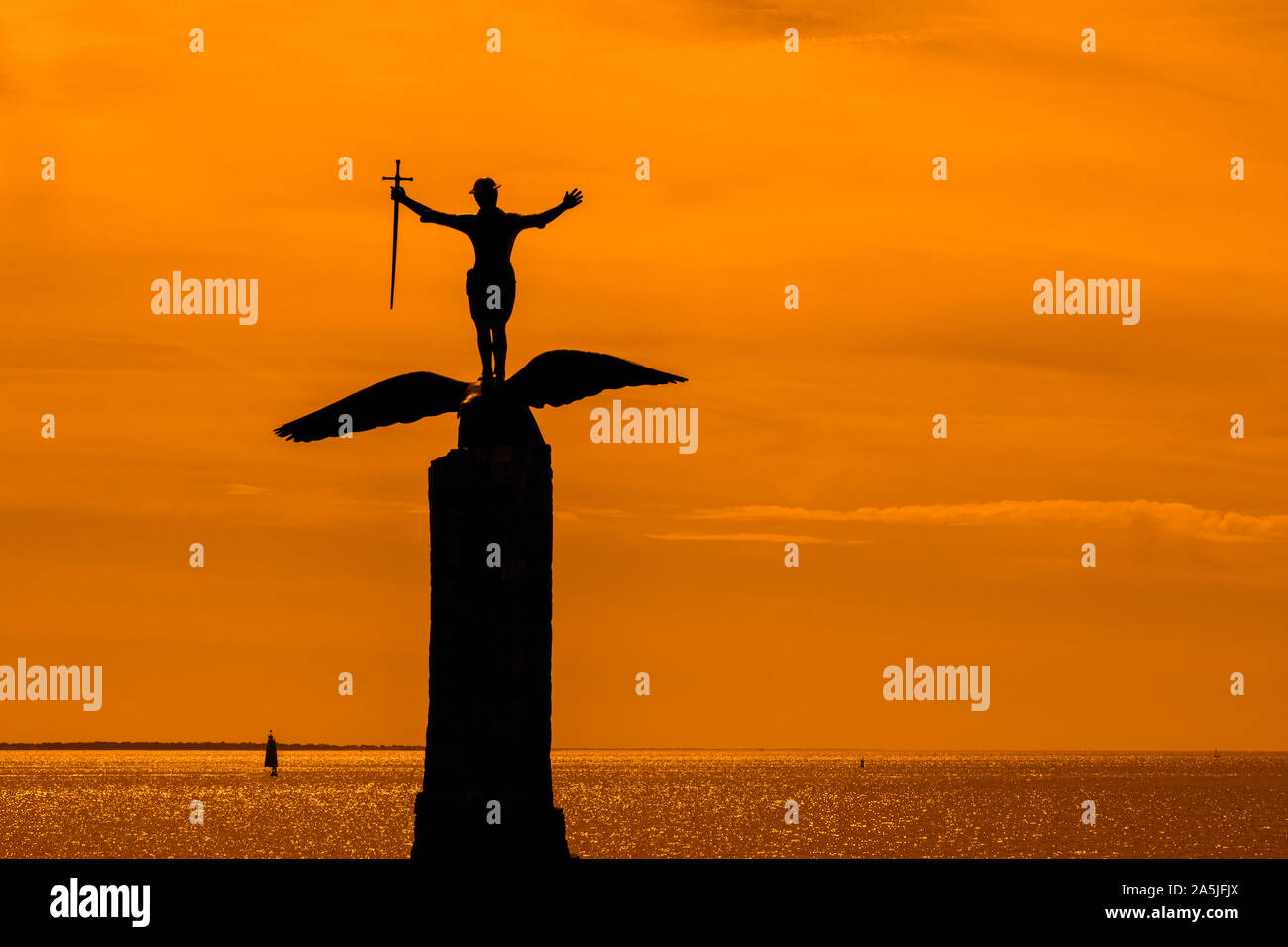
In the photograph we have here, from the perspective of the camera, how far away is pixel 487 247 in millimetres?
29328

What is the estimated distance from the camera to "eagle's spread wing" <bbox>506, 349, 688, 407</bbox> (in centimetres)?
2955

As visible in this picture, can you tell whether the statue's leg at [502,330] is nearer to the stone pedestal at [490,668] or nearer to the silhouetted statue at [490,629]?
the silhouetted statue at [490,629]

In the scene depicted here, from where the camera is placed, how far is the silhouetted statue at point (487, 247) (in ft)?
96.1

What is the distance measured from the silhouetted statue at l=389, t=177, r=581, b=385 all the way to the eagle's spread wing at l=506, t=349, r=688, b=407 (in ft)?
1.81

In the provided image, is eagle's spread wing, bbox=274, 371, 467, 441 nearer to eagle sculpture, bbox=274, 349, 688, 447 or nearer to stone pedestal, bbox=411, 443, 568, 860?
eagle sculpture, bbox=274, 349, 688, 447

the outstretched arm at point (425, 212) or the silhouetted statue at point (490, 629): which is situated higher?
the outstretched arm at point (425, 212)

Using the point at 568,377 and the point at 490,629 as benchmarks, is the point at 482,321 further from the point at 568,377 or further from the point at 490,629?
the point at 490,629

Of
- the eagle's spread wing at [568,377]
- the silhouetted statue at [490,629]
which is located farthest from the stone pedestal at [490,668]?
the eagle's spread wing at [568,377]

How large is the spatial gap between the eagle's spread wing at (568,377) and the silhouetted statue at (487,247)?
1.81ft

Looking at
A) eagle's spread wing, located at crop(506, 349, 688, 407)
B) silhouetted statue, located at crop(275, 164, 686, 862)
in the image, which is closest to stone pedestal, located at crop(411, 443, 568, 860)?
silhouetted statue, located at crop(275, 164, 686, 862)
